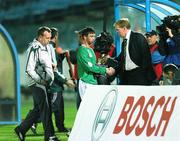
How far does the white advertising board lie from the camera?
10312 millimetres

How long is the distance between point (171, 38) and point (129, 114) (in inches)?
90.1

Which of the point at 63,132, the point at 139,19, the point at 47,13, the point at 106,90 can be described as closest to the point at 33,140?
the point at 63,132

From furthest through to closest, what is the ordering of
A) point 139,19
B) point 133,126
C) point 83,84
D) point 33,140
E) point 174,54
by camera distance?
point 139,19, point 33,140, point 83,84, point 174,54, point 133,126

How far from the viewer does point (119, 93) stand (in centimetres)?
1106

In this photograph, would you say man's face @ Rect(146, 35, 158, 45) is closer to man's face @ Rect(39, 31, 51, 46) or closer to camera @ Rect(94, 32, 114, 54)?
camera @ Rect(94, 32, 114, 54)

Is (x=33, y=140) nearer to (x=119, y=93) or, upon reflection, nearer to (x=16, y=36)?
(x=119, y=93)

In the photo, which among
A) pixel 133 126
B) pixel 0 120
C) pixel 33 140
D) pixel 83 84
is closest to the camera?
pixel 133 126

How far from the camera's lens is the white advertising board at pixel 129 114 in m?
10.3

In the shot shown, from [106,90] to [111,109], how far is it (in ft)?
0.91

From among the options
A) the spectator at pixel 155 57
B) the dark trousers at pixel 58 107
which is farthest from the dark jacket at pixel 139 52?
the dark trousers at pixel 58 107

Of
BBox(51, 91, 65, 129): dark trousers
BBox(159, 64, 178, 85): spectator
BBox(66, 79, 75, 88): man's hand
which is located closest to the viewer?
BBox(159, 64, 178, 85): spectator

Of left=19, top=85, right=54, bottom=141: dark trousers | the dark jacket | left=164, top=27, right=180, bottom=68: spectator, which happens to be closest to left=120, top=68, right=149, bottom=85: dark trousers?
the dark jacket

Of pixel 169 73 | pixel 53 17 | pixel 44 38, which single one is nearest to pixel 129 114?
pixel 169 73

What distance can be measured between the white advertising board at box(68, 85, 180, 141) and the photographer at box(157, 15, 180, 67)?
1797mm
